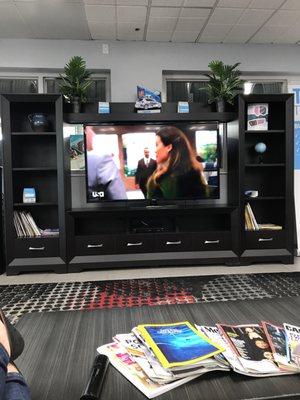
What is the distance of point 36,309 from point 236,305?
1457 mm

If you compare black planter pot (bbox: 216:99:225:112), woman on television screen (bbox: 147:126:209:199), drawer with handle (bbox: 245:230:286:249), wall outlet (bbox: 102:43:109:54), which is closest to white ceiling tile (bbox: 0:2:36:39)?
wall outlet (bbox: 102:43:109:54)

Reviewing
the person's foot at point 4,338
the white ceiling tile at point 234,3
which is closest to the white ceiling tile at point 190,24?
the white ceiling tile at point 234,3

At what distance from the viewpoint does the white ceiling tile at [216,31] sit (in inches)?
133

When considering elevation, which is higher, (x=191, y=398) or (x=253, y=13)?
(x=253, y=13)

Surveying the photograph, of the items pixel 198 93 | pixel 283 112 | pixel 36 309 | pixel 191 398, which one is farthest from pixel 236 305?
pixel 198 93

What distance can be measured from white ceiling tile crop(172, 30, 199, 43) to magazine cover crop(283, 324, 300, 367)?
3.28 metres

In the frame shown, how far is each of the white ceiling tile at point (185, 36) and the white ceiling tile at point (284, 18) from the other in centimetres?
75

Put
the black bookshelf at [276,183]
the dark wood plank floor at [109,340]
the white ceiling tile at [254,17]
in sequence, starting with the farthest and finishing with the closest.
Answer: the black bookshelf at [276,183]
the white ceiling tile at [254,17]
the dark wood plank floor at [109,340]

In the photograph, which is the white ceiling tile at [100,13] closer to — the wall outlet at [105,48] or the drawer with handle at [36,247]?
the wall outlet at [105,48]

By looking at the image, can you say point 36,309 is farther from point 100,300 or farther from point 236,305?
point 236,305

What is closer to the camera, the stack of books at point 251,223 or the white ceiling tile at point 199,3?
the white ceiling tile at point 199,3

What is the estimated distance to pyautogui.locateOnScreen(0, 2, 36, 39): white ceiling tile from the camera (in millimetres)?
2998

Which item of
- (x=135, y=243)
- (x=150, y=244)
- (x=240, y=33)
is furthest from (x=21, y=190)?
(x=240, y=33)

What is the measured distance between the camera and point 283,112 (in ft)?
11.4
